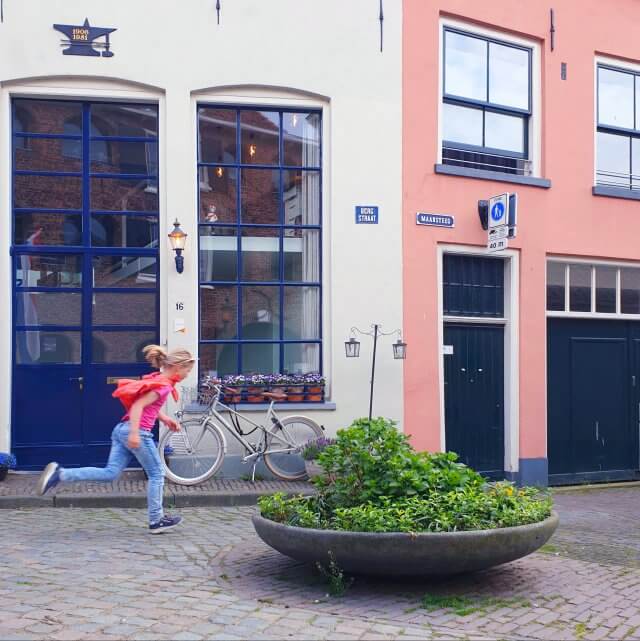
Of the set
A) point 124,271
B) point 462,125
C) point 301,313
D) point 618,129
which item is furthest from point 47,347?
point 618,129

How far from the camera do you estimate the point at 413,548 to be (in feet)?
18.4

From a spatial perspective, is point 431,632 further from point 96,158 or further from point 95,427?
point 96,158

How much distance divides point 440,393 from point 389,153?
2966 mm

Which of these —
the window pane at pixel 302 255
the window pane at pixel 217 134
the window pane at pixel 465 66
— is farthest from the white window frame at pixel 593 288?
the window pane at pixel 217 134

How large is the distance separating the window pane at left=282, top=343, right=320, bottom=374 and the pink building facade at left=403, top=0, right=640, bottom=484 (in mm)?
1130

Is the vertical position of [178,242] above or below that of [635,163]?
below

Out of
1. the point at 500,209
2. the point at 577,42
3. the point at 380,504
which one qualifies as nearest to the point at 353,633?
the point at 380,504

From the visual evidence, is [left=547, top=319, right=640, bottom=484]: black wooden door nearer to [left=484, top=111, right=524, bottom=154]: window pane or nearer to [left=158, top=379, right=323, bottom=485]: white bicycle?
[left=484, top=111, right=524, bottom=154]: window pane

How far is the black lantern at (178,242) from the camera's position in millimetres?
10219

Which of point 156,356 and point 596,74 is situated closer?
point 156,356

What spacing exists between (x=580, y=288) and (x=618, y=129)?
93.2 inches

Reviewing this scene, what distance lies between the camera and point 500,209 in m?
11.1

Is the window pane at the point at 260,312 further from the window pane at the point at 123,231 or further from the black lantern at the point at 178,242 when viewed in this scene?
the window pane at the point at 123,231

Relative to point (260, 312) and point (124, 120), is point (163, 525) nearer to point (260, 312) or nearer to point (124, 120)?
point (260, 312)
